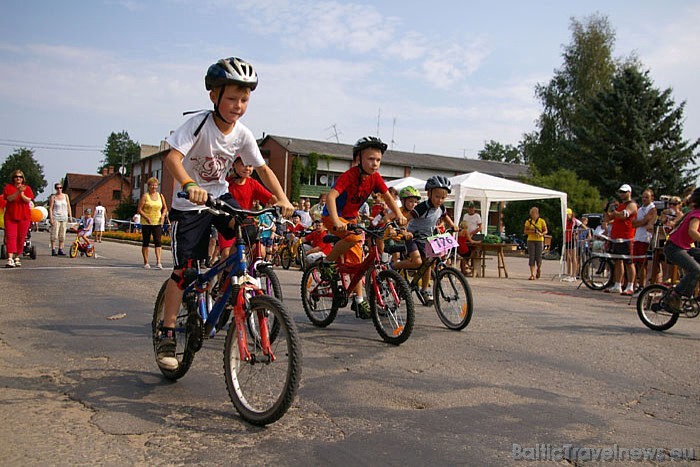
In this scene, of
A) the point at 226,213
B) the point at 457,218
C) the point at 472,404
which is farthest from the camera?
the point at 457,218

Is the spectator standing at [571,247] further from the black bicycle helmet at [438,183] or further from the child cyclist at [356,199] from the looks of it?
the child cyclist at [356,199]

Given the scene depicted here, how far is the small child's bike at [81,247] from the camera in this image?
17095 millimetres

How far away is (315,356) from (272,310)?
194cm

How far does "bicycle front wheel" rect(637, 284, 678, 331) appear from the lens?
25.2 ft

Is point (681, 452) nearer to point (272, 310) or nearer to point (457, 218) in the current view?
point (272, 310)

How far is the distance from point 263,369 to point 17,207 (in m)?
11.2

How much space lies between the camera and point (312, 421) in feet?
11.9

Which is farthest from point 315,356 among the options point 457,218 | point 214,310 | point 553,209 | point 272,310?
point 553,209

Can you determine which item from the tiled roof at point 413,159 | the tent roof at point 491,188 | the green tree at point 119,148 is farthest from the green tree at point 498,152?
the tent roof at point 491,188

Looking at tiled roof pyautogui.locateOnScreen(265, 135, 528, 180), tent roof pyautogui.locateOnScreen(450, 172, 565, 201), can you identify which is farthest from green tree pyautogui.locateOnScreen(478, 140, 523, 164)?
tent roof pyautogui.locateOnScreen(450, 172, 565, 201)

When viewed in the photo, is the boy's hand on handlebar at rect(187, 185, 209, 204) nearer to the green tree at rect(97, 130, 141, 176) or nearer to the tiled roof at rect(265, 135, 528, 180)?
the tiled roof at rect(265, 135, 528, 180)

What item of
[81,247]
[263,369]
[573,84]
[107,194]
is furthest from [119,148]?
[263,369]

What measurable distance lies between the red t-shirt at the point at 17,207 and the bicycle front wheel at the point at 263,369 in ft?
34.9

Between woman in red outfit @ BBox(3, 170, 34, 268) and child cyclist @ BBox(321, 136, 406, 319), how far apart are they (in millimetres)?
8358
